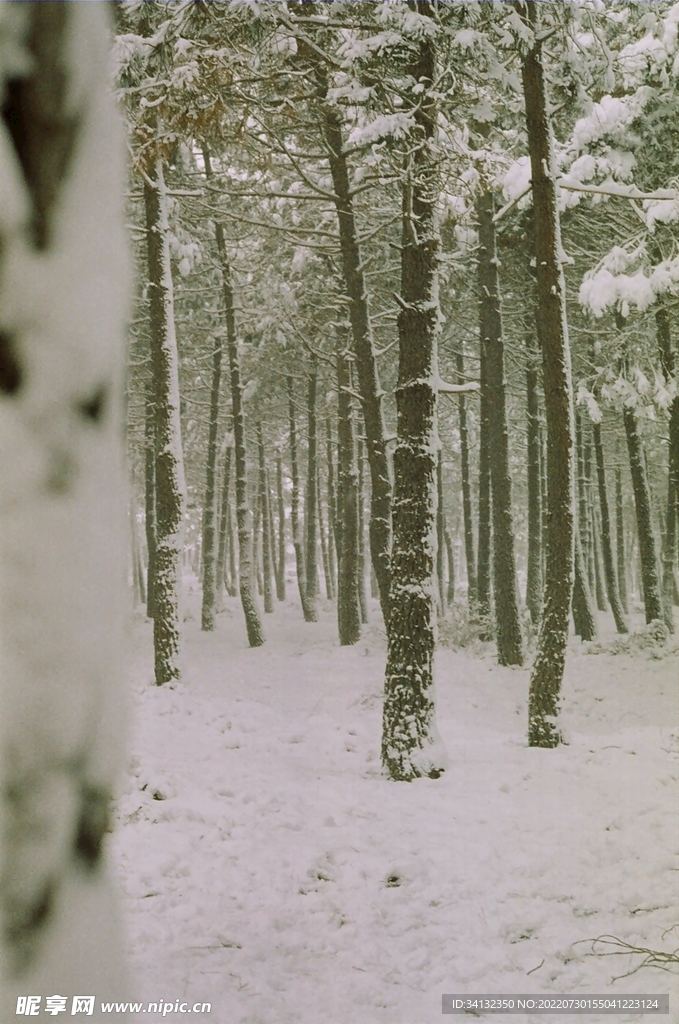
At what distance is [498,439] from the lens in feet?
40.3

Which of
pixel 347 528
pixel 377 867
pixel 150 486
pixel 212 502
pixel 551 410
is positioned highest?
pixel 150 486

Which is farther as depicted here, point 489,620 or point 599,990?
point 489,620

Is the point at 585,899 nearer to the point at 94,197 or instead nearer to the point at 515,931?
the point at 515,931

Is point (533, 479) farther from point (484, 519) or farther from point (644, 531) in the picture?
point (644, 531)

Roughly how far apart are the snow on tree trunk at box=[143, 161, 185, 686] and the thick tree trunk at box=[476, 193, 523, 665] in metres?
5.72

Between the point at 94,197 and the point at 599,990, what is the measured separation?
154 inches

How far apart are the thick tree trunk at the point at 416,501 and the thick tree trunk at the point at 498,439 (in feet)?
19.3

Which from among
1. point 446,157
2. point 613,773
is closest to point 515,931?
point 613,773

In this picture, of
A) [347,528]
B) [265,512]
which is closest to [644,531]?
[347,528]

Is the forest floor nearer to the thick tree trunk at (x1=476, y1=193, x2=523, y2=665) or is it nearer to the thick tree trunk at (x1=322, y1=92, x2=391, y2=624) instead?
the thick tree trunk at (x1=322, y1=92, x2=391, y2=624)

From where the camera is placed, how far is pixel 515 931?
3674mm

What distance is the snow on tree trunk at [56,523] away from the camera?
0.60 meters

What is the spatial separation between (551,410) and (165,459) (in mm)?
5036

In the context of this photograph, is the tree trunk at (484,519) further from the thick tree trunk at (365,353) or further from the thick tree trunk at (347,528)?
the thick tree trunk at (365,353)
